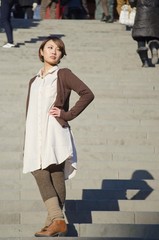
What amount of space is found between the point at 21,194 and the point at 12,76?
5323 millimetres

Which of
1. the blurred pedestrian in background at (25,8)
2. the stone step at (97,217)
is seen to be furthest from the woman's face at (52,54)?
the blurred pedestrian in background at (25,8)

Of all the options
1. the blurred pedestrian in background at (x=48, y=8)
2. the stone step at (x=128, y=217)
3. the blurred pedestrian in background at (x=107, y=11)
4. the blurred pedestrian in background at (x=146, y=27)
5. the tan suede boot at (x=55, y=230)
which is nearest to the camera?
the tan suede boot at (x=55, y=230)

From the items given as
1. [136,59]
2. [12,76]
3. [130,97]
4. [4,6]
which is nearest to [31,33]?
[4,6]

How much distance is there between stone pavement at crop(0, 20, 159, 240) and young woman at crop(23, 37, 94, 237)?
0.36 m

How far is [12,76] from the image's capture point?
13.9 m

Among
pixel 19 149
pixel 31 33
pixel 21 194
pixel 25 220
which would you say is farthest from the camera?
pixel 31 33

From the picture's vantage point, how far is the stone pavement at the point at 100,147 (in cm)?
788

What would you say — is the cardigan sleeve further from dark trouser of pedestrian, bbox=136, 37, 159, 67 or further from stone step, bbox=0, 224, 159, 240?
dark trouser of pedestrian, bbox=136, 37, 159, 67

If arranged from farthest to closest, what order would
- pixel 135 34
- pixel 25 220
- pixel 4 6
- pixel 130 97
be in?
1. pixel 4 6
2. pixel 135 34
3. pixel 130 97
4. pixel 25 220

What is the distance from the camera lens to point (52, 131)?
729cm

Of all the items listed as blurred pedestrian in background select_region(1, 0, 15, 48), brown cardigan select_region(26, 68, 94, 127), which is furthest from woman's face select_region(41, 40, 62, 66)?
blurred pedestrian in background select_region(1, 0, 15, 48)

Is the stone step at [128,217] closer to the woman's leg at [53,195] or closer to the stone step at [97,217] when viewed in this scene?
the stone step at [97,217]

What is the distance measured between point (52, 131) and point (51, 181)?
1.29 ft

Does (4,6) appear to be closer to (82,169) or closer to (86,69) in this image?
(86,69)
